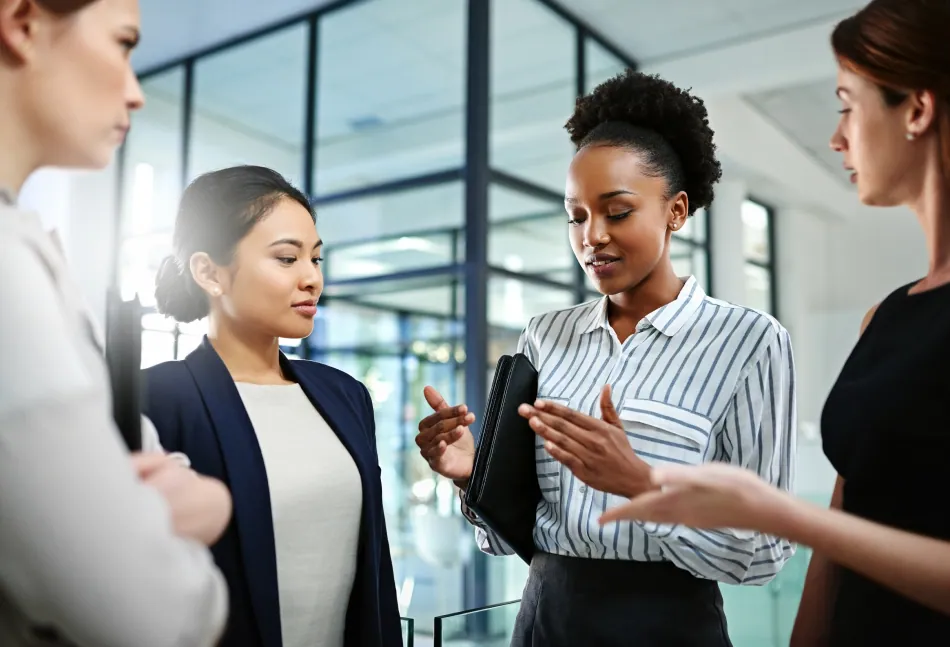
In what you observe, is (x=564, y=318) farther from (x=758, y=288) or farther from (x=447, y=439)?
(x=758, y=288)

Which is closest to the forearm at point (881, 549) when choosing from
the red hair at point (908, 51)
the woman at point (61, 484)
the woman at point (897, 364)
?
the woman at point (897, 364)

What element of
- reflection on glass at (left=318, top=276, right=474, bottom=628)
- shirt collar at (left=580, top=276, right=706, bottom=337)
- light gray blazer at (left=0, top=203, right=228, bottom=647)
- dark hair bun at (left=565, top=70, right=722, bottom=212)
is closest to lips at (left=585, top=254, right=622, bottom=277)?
shirt collar at (left=580, top=276, right=706, bottom=337)

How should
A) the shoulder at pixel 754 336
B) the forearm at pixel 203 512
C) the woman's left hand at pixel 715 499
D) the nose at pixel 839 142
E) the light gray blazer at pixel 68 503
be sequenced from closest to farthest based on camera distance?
the light gray blazer at pixel 68 503
the forearm at pixel 203 512
the woman's left hand at pixel 715 499
the nose at pixel 839 142
the shoulder at pixel 754 336

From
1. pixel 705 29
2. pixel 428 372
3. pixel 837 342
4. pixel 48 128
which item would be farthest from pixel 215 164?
pixel 837 342

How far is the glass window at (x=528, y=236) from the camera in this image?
5.00 metres

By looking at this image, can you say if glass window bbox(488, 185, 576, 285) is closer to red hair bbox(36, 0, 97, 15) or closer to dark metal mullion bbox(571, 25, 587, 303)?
dark metal mullion bbox(571, 25, 587, 303)

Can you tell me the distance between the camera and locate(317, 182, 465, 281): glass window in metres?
5.02

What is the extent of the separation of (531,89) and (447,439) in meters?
4.36

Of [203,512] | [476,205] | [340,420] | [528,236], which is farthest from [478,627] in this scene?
[528,236]

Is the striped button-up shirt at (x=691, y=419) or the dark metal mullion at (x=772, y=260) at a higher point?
the dark metal mullion at (x=772, y=260)

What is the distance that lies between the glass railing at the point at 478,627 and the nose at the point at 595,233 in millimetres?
680

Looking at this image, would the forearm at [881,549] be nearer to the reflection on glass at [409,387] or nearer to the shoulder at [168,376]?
the shoulder at [168,376]

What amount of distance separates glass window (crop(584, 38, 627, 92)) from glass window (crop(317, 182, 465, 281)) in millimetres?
1591

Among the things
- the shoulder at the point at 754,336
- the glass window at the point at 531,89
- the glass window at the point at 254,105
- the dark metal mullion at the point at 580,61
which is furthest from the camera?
the glass window at the point at 254,105
